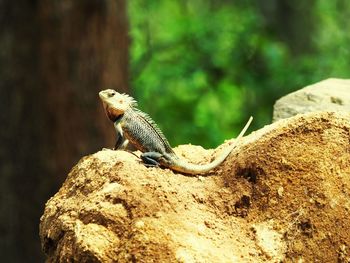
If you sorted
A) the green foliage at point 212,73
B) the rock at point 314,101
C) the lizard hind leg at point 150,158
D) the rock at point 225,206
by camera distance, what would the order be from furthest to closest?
1. the green foliage at point 212,73
2. the rock at point 314,101
3. the lizard hind leg at point 150,158
4. the rock at point 225,206

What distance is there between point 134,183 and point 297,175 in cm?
84

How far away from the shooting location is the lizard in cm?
440

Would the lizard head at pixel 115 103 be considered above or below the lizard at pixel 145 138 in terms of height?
above

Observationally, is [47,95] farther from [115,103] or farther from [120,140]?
[120,140]

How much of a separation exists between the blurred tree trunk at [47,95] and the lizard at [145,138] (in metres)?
3.08

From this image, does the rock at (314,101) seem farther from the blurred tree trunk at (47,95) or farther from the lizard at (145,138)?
the blurred tree trunk at (47,95)

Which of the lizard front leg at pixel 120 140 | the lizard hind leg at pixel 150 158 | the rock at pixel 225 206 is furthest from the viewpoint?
the lizard front leg at pixel 120 140

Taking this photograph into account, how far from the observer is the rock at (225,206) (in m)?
3.83

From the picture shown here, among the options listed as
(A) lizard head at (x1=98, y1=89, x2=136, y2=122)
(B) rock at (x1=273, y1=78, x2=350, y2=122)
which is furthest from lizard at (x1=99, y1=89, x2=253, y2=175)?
(B) rock at (x1=273, y1=78, x2=350, y2=122)

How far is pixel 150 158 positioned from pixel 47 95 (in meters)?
3.74

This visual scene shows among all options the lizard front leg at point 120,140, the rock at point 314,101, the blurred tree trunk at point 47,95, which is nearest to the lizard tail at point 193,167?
the lizard front leg at point 120,140

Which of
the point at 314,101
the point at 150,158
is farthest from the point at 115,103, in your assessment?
the point at 314,101

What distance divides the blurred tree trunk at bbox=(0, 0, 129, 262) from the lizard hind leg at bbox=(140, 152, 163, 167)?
11.4 feet

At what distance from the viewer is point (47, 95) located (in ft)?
26.0
